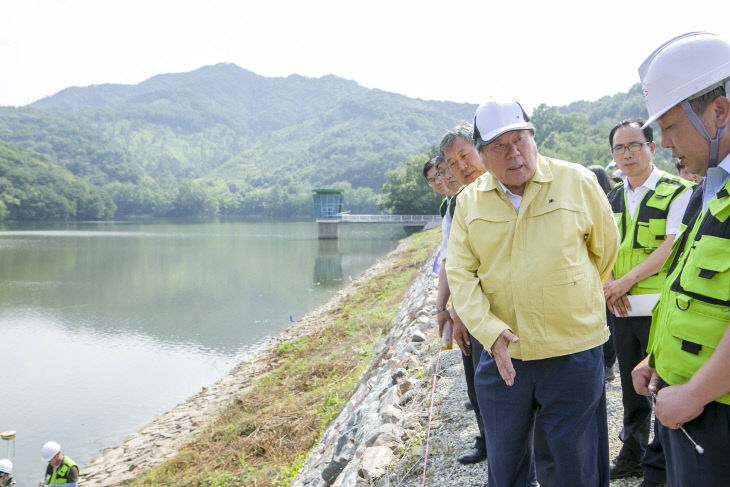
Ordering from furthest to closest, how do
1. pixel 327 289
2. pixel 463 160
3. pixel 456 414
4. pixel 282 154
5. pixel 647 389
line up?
pixel 282 154 < pixel 327 289 < pixel 456 414 < pixel 463 160 < pixel 647 389

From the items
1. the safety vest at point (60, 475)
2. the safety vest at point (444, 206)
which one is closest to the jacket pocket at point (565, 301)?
the safety vest at point (444, 206)

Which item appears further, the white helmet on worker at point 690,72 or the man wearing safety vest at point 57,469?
the man wearing safety vest at point 57,469

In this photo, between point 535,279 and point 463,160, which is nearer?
point 535,279

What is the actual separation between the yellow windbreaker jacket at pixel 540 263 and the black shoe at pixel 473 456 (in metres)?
1.19

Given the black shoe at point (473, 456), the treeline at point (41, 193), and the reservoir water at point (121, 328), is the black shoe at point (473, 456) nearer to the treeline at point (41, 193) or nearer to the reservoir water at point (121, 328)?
the reservoir water at point (121, 328)

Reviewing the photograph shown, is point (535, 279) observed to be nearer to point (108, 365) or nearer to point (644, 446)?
point (644, 446)

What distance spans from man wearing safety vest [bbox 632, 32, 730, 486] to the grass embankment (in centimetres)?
426

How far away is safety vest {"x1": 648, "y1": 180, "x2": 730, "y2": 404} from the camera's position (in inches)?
49.9

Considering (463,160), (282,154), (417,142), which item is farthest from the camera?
(282,154)

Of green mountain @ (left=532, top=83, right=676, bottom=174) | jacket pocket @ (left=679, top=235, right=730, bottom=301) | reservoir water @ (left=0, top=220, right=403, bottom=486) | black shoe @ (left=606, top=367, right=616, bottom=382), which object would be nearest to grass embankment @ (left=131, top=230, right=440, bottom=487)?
reservoir water @ (left=0, top=220, right=403, bottom=486)

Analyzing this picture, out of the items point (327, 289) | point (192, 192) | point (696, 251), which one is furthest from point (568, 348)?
point (192, 192)

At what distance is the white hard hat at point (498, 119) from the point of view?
2.00m

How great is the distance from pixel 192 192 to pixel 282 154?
97.0m

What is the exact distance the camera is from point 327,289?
2122 centimetres
